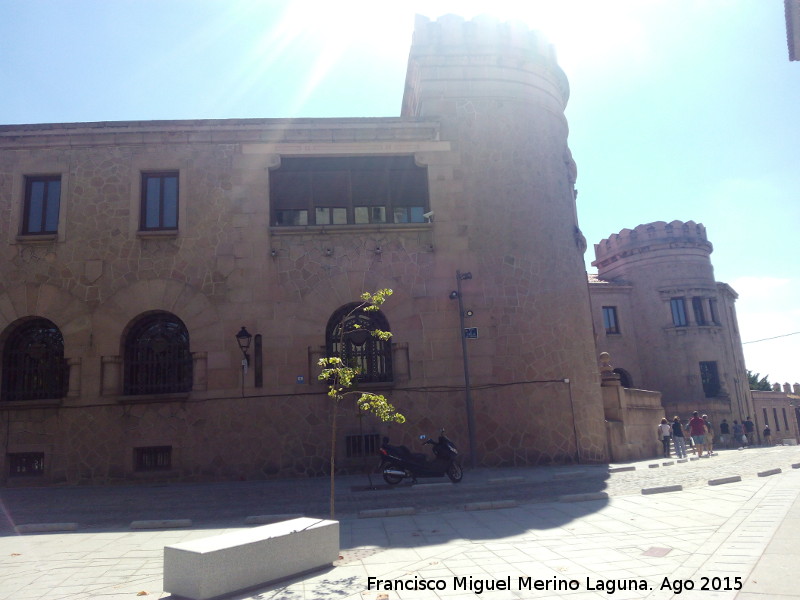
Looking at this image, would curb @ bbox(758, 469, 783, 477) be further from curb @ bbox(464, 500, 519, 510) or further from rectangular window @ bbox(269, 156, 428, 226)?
rectangular window @ bbox(269, 156, 428, 226)

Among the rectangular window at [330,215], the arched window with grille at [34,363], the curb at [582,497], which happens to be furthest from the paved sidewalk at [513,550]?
the rectangular window at [330,215]

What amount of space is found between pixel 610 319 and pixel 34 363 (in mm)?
27987

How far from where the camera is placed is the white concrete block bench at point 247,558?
16.3 feet

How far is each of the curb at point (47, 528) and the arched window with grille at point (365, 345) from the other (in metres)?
6.59

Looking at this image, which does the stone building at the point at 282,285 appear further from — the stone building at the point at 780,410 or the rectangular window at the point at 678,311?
the stone building at the point at 780,410

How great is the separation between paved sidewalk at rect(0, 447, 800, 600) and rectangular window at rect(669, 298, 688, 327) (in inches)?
907

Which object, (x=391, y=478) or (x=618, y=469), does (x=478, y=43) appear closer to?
(x=618, y=469)

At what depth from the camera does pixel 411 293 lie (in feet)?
47.2

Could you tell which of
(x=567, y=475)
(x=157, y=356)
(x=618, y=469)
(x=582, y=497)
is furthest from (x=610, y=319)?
(x=157, y=356)

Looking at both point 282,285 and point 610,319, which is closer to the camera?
point 282,285

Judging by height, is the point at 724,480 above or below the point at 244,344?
below

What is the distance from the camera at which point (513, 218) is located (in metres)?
15.4

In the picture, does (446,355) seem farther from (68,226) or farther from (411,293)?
(68,226)

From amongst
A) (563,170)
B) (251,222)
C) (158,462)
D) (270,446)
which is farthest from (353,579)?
(563,170)
